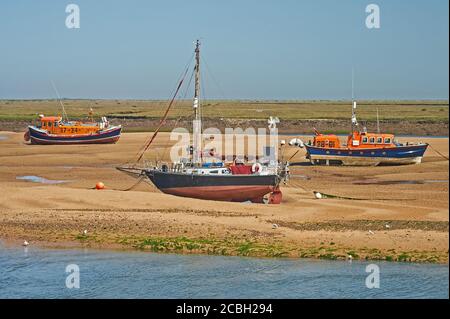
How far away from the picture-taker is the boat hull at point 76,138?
65.4m

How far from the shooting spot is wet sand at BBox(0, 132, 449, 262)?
2452 cm

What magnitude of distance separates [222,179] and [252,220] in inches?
182

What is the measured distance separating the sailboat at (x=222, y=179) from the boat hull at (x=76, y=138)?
3218 centimetres

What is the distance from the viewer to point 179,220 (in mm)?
28406

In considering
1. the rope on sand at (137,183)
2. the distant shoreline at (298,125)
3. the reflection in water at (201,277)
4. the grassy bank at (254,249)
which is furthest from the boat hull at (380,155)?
the distant shoreline at (298,125)

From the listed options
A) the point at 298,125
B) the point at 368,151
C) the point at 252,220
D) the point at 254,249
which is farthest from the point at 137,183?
the point at 298,125

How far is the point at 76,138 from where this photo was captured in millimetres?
65312

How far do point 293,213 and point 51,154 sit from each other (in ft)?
103

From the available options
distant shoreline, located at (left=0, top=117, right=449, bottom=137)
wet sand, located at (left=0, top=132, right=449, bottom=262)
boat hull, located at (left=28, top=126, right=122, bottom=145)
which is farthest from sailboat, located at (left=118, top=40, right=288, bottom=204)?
distant shoreline, located at (left=0, top=117, right=449, bottom=137)

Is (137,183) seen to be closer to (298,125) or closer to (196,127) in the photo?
(196,127)

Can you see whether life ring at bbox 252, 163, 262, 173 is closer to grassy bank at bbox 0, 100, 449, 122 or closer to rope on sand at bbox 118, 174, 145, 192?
rope on sand at bbox 118, 174, 145, 192

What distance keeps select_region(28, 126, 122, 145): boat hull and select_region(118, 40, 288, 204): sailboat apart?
32176 millimetres

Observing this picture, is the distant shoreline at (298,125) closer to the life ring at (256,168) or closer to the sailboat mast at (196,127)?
the sailboat mast at (196,127)
